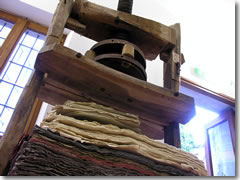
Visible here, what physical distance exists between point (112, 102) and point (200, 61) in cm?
142

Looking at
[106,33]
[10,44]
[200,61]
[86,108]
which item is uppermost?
[200,61]

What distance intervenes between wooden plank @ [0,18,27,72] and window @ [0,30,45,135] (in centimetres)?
3

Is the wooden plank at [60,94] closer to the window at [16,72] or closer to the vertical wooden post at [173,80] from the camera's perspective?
the vertical wooden post at [173,80]

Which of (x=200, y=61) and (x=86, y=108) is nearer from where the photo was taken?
(x=86, y=108)

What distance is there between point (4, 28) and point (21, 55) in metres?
0.25

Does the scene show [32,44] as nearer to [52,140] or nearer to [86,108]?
[86,108]

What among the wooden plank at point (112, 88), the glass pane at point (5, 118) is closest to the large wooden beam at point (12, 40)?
the glass pane at point (5, 118)

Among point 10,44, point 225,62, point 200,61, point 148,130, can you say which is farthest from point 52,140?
point 225,62

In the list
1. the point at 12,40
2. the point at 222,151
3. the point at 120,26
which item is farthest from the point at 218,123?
the point at 12,40

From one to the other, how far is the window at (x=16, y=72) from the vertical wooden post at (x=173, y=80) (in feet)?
2.60

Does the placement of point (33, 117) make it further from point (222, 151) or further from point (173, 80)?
point (222, 151)

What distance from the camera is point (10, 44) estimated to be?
3.98 ft

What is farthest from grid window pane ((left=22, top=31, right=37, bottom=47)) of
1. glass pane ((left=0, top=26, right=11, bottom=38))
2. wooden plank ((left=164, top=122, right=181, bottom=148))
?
wooden plank ((left=164, top=122, right=181, bottom=148))

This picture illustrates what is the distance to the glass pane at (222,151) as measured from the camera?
1.65 meters
